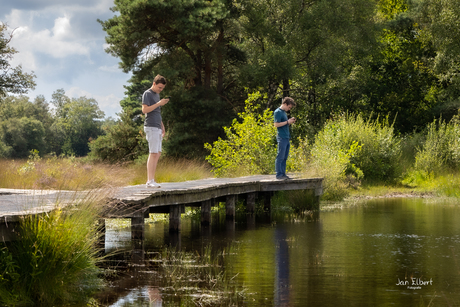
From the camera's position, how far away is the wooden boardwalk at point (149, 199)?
591cm

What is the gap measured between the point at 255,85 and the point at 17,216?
2039cm

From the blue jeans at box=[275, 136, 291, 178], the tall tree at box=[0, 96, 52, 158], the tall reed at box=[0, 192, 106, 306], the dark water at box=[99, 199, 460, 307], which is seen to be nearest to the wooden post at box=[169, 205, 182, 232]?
the dark water at box=[99, 199, 460, 307]

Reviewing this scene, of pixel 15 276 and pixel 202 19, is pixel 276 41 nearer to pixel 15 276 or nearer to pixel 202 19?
pixel 202 19

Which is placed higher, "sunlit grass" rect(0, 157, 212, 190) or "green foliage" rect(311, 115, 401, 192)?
"green foliage" rect(311, 115, 401, 192)

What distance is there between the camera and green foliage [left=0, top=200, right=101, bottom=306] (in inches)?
197

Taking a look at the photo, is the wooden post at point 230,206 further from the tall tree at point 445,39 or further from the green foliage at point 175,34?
the tall tree at point 445,39

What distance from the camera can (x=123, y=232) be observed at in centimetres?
1024

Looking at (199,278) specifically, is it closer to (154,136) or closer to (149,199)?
(149,199)

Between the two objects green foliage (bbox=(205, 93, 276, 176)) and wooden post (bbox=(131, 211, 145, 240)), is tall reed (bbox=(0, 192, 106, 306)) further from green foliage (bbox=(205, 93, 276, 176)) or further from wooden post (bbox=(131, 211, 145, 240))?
green foliage (bbox=(205, 93, 276, 176))

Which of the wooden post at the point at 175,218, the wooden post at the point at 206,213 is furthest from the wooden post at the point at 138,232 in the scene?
the wooden post at the point at 206,213

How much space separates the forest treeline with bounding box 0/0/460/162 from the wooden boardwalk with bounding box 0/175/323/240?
896 cm

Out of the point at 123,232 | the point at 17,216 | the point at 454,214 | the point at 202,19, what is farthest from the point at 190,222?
the point at 202,19

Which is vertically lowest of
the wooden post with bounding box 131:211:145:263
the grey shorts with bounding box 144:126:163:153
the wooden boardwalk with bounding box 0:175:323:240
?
the wooden post with bounding box 131:211:145:263

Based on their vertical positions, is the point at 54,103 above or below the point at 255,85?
above
